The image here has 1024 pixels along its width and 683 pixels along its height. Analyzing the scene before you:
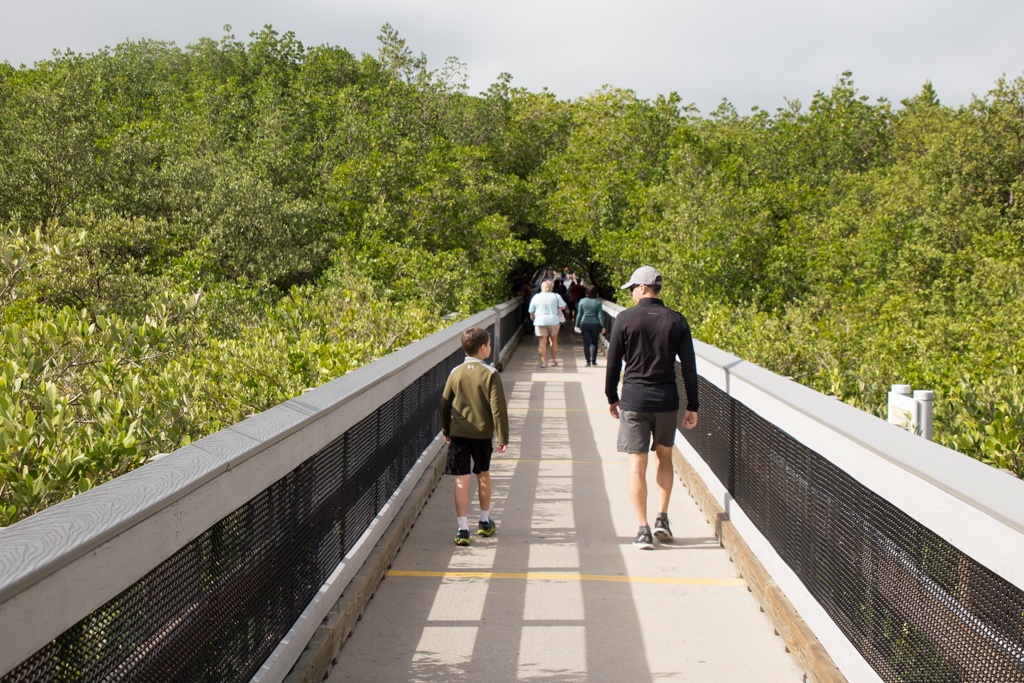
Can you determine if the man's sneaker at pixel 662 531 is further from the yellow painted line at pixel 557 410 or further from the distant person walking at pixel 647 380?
the yellow painted line at pixel 557 410

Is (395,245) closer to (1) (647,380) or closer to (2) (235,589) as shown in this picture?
(1) (647,380)

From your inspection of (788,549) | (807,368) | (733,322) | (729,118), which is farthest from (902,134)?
(788,549)

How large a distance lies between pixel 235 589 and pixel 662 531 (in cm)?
379

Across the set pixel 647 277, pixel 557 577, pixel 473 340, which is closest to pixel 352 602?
pixel 557 577

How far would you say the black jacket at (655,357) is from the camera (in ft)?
20.7

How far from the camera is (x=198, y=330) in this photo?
9.02 meters

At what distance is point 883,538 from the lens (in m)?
3.70

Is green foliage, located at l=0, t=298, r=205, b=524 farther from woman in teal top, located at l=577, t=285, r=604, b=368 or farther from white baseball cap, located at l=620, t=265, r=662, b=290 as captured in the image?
woman in teal top, located at l=577, t=285, r=604, b=368

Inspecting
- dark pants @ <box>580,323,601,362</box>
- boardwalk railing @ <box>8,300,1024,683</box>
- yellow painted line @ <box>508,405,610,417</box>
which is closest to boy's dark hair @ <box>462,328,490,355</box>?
boardwalk railing @ <box>8,300,1024,683</box>

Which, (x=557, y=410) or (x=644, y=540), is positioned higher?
(x=644, y=540)

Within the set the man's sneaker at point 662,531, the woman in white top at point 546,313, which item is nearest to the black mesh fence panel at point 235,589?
the man's sneaker at point 662,531

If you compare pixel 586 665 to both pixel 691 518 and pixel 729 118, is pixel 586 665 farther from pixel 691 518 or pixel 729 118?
pixel 729 118

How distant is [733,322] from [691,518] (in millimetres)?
7112

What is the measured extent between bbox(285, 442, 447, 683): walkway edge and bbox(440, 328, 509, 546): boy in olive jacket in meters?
0.45
